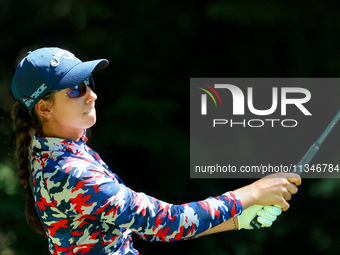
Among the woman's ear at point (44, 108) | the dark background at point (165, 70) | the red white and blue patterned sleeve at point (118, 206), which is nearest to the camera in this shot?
the red white and blue patterned sleeve at point (118, 206)

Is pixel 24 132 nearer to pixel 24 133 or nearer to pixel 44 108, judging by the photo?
pixel 24 133

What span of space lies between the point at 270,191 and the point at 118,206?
22.8 inches

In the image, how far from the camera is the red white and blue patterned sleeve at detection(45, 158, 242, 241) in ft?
5.05

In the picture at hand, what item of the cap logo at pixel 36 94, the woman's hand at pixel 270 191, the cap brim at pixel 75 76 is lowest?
the woman's hand at pixel 270 191

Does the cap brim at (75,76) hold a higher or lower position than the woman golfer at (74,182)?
higher

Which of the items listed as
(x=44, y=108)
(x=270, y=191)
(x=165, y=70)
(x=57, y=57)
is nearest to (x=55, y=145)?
(x=44, y=108)

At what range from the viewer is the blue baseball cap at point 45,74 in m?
1.58

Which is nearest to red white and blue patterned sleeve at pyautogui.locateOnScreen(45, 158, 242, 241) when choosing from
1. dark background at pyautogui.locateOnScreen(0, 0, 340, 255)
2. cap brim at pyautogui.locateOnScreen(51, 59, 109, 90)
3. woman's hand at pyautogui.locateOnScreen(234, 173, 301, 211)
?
woman's hand at pyautogui.locateOnScreen(234, 173, 301, 211)

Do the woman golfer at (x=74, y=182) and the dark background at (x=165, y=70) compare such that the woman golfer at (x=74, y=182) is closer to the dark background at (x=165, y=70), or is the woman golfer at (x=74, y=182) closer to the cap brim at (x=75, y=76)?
the cap brim at (x=75, y=76)

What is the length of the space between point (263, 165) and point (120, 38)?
1108mm

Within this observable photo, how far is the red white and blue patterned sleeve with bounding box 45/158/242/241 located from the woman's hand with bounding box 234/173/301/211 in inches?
4.9

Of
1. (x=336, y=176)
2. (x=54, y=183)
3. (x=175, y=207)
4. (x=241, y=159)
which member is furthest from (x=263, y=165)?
(x=54, y=183)

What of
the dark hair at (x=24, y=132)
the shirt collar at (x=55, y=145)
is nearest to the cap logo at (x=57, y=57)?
the dark hair at (x=24, y=132)

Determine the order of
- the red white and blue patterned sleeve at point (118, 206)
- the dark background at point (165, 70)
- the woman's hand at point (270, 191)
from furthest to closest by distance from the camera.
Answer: the dark background at point (165, 70), the woman's hand at point (270, 191), the red white and blue patterned sleeve at point (118, 206)
